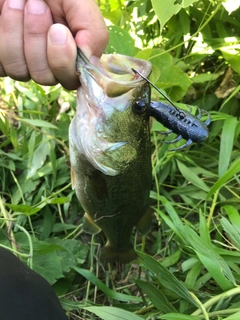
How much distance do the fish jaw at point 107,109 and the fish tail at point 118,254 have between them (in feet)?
1.95

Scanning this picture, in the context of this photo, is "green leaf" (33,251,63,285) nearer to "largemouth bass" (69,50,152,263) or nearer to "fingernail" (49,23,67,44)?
"largemouth bass" (69,50,152,263)

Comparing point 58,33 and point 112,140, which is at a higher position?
point 58,33

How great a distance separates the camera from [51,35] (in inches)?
36.8

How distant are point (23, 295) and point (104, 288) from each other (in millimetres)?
615

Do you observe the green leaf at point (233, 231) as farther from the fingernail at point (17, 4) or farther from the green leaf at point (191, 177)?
the fingernail at point (17, 4)

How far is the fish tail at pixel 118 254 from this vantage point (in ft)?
5.31

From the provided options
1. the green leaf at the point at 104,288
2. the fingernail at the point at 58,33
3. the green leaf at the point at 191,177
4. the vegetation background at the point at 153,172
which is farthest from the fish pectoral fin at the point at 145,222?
the fingernail at the point at 58,33

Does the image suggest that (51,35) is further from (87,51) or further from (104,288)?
(104,288)

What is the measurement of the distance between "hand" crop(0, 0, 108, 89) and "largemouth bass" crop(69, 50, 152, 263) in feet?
0.13

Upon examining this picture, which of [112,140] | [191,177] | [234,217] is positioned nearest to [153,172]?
[191,177]

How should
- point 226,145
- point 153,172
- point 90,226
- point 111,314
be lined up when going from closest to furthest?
point 111,314, point 90,226, point 226,145, point 153,172

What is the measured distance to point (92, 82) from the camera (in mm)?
961

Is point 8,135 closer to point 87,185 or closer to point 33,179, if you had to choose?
point 33,179

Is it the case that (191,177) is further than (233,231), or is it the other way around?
(191,177)
